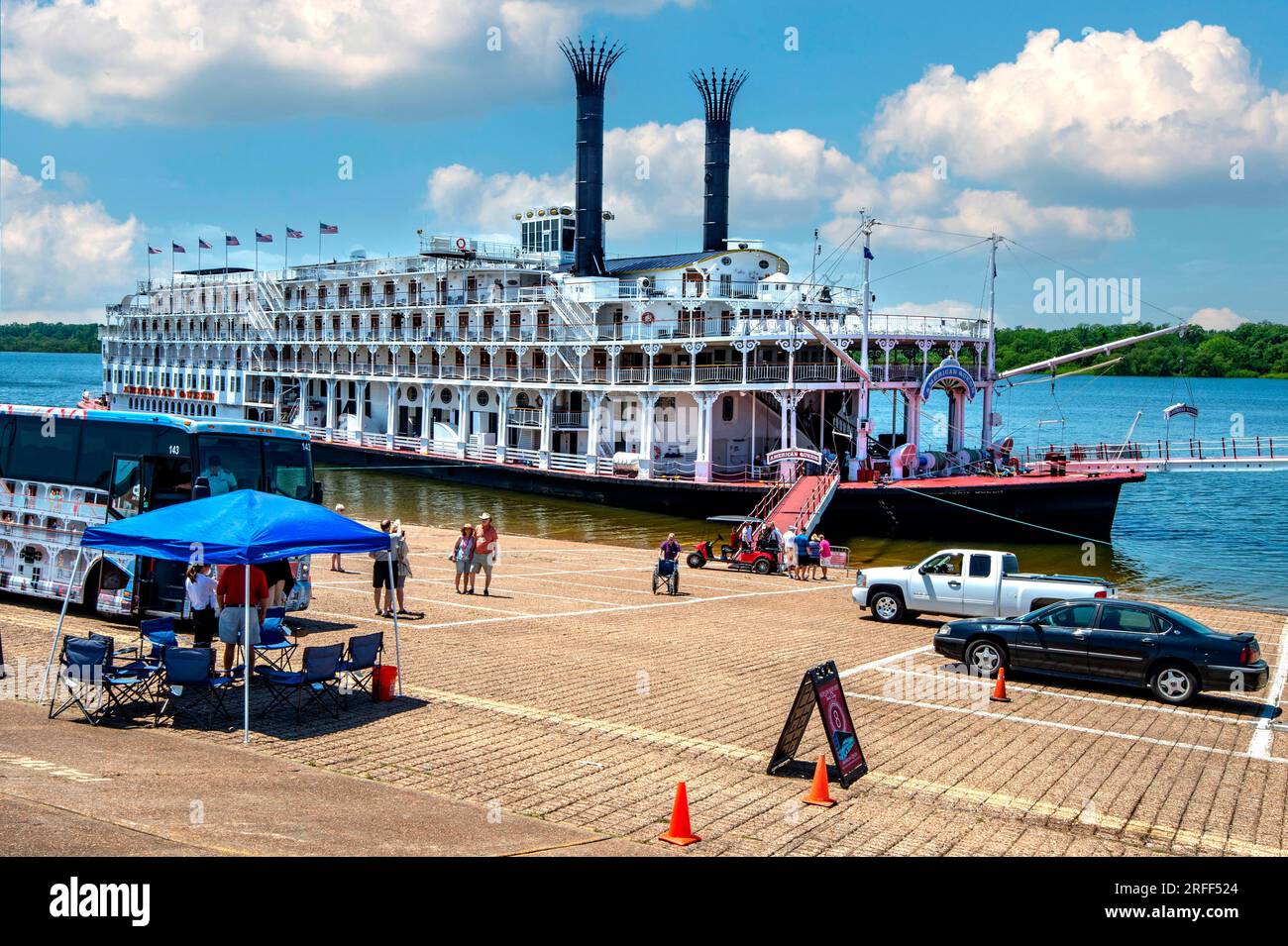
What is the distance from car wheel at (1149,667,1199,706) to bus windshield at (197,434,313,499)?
39.4 ft

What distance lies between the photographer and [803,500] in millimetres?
34281

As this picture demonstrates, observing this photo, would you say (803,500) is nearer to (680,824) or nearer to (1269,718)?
(1269,718)

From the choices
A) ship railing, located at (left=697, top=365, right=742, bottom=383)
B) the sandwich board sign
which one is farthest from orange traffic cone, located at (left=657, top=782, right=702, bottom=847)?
ship railing, located at (left=697, top=365, right=742, bottom=383)

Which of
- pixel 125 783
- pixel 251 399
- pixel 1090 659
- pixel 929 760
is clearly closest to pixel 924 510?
pixel 1090 659

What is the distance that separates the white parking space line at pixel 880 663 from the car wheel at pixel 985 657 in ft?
4.09

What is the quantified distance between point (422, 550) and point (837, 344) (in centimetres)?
1736

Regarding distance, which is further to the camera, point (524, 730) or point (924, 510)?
point (924, 510)

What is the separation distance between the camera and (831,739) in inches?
376

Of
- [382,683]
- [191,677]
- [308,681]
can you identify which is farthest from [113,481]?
[308,681]

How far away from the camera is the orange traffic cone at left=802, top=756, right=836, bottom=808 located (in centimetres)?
902

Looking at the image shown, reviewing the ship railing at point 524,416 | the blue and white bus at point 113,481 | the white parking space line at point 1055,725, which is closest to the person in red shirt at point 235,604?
the blue and white bus at point 113,481

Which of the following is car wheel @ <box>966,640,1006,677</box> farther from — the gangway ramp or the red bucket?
the gangway ramp

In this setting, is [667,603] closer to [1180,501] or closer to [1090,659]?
[1090,659]
